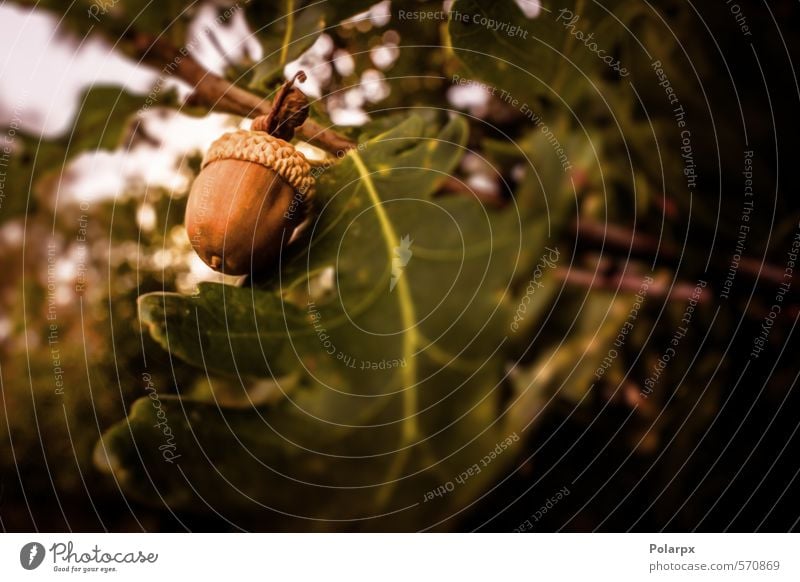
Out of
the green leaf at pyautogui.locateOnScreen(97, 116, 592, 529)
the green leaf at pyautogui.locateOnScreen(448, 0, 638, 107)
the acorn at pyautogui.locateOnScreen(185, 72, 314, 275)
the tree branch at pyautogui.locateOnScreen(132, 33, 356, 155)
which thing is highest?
the green leaf at pyautogui.locateOnScreen(448, 0, 638, 107)

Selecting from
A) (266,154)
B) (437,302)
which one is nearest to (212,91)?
(266,154)

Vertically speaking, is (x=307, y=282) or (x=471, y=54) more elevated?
(x=471, y=54)

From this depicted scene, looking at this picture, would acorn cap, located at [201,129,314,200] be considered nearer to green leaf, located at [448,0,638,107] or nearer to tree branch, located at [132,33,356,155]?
tree branch, located at [132,33,356,155]

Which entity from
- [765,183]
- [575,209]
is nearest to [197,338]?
[575,209]

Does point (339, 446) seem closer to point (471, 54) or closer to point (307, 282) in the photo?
point (307, 282)

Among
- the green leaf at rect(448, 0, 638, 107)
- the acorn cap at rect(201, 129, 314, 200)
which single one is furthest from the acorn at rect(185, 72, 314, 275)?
the green leaf at rect(448, 0, 638, 107)
